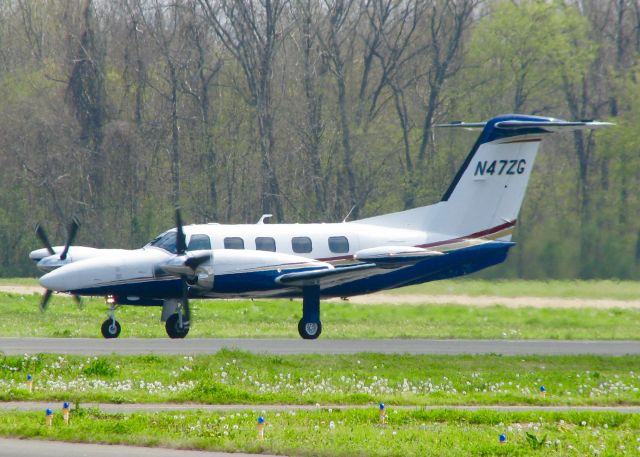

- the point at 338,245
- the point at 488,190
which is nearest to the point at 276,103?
the point at 488,190

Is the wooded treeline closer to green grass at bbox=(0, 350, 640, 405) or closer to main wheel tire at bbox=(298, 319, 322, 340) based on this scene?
main wheel tire at bbox=(298, 319, 322, 340)

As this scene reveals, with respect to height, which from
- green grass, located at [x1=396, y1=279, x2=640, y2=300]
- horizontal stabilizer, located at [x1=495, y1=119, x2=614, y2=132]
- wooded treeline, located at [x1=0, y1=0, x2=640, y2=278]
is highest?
wooded treeline, located at [x1=0, y1=0, x2=640, y2=278]

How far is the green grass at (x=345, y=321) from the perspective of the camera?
3059 centimetres

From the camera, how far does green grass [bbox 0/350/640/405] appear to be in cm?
1764

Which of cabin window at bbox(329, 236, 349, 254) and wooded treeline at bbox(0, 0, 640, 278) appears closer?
cabin window at bbox(329, 236, 349, 254)

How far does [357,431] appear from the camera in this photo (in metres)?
14.3

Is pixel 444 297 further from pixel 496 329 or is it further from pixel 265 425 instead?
pixel 265 425

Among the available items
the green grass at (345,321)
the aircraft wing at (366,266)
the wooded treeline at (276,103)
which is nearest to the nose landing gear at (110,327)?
the green grass at (345,321)

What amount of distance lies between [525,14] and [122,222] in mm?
23496

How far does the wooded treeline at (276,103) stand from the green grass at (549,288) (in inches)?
826

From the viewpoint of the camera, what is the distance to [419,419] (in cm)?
1562

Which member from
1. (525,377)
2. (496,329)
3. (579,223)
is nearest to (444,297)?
(496,329)

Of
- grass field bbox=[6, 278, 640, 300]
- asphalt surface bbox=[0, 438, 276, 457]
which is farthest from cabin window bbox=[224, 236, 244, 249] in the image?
asphalt surface bbox=[0, 438, 276, 457]

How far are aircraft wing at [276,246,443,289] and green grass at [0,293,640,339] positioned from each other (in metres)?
1.93
